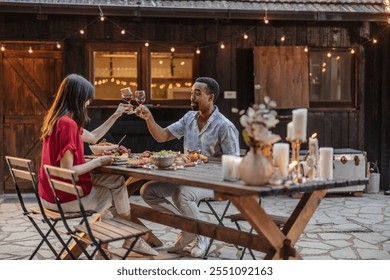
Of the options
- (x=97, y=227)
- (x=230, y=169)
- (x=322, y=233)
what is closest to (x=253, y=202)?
(x=230, y=169)

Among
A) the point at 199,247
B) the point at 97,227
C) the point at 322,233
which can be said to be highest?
the point at 97,227

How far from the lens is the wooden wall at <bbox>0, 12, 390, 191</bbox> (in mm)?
9477

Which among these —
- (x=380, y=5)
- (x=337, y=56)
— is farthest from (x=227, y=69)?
(x=380, y=5)

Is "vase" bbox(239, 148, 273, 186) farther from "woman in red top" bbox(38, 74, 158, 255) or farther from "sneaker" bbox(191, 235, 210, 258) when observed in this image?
"sneaker" bbox(191, 235, 210, 258)

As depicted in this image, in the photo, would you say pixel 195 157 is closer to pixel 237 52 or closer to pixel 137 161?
pixel 137 161

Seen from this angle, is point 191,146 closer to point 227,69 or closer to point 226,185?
point 226,185

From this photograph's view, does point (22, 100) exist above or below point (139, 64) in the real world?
below

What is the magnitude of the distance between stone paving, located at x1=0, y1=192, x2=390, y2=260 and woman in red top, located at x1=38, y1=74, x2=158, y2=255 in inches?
18.8

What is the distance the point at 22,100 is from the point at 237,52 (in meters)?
3.76

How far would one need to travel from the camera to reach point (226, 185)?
3.79 m

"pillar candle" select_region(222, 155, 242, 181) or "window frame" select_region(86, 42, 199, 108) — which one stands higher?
"window frame" select_region(86, 42, 199, 108)

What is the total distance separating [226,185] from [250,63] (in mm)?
6429

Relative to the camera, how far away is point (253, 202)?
12.9 ft

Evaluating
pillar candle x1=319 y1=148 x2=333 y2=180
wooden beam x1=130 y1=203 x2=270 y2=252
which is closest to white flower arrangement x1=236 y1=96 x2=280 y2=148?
pillar candle x1=319 y1=148 x2=333 y2=180
